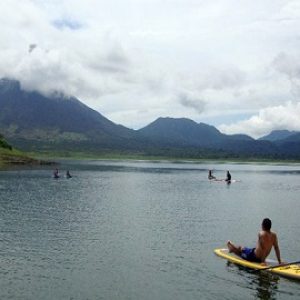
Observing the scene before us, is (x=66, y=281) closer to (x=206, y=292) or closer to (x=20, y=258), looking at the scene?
(x=20, y=258)

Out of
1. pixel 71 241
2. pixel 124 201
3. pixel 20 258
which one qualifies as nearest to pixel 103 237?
pixel 71 241

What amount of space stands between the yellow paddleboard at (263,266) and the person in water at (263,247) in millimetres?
362

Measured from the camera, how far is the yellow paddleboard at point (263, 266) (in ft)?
92.2

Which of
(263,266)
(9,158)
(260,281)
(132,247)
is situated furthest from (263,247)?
(9,158)

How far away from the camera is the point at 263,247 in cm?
3000

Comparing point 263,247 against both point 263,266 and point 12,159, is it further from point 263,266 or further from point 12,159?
point 12,159

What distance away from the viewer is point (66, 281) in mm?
27047

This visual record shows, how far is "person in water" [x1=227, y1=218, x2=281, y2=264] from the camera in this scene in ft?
95.9

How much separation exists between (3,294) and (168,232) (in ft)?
68.8

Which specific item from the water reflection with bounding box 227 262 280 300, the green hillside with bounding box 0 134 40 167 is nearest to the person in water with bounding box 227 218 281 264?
the water reflection with bounding box 227 262 280 300

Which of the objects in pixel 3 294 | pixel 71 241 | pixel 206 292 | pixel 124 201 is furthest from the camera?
pixel 124 201

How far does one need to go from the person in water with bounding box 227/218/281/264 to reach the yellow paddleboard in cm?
36

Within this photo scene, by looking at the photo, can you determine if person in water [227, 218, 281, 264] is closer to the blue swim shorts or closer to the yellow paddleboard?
the blue swim shorts

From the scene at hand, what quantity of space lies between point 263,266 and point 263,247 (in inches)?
45.9
